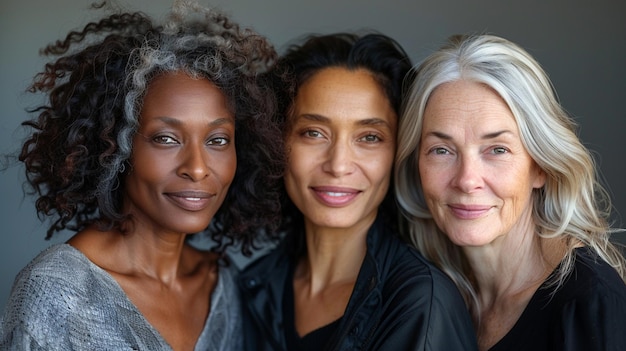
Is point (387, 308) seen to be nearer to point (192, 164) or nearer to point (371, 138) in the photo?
point (371, 138)

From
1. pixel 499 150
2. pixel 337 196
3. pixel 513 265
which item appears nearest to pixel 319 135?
pixel 337 196

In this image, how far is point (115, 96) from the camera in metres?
2.78

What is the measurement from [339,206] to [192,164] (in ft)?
1.98

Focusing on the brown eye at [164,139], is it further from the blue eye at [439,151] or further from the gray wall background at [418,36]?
the gray wall background at [418,36]

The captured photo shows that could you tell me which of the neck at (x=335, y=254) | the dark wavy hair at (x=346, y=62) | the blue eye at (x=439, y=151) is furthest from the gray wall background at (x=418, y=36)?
the blue eye at (x=439, y=151)

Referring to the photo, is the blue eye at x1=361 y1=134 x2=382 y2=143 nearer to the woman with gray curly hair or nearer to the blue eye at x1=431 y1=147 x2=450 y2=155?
the woman with gray curly hair

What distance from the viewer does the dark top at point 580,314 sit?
242 centimetres

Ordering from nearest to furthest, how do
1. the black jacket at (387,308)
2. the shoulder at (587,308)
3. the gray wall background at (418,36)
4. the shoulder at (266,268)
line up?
1. the shoulder at (587,308)
2. the black jacket at (387,308)
3. the shoulder at (266,268)
4. the gray wall background at (418,36)

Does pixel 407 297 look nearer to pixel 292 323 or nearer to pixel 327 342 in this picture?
pixel 327 342

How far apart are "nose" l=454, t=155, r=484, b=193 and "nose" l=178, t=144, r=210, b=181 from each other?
0.84 meters


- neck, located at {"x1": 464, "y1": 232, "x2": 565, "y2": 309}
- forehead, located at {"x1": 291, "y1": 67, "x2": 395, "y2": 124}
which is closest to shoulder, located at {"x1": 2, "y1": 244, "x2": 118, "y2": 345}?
forehead, located at {"x1": 291, "y1": 67, "x2": 395, "y2": 124}

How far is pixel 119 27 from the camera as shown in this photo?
3.00m

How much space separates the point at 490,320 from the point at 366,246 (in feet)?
1.72

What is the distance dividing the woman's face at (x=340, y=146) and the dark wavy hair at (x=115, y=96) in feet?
0.36
